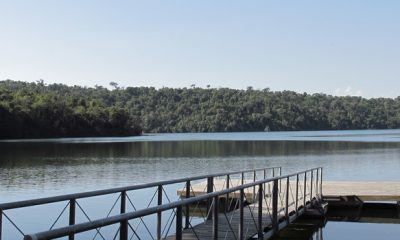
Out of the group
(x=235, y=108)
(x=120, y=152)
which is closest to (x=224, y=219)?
(x=120, y=152)

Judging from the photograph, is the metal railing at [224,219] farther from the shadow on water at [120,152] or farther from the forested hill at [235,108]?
the forested hill at [235,108]

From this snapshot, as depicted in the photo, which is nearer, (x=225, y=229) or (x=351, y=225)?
(x=225, y=229)

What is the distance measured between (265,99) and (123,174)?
139 m

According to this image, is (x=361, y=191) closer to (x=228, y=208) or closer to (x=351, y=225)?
(x=351, y=225)

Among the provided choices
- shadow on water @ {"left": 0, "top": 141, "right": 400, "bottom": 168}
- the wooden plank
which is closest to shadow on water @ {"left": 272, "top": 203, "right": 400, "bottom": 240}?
the wooden plank

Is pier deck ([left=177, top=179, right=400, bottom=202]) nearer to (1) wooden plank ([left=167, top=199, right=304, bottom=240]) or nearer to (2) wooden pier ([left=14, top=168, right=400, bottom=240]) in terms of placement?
(2) wooden pier ([left=14, top=168, right=400, bottom=240])

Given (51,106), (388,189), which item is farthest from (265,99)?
(388,189)

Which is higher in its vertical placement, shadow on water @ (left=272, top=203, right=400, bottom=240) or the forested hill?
the forested hill

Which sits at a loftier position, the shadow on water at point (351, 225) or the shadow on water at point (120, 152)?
the shadow on water at point (351, 225)

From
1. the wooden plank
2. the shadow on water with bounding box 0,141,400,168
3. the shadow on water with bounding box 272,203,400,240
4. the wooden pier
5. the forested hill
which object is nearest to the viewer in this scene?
the wooden pier

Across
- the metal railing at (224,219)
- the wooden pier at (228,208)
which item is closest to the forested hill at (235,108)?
the wooden pier at (228,208)

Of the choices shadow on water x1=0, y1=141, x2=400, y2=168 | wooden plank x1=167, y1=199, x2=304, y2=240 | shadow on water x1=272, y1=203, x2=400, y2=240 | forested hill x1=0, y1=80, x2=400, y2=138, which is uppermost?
forested hill x1=0, y1=80, x2=400, y2=138

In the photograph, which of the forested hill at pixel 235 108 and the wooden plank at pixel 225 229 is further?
the forested hill at pixel 235 108

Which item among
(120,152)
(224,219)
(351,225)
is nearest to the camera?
(224,219)
